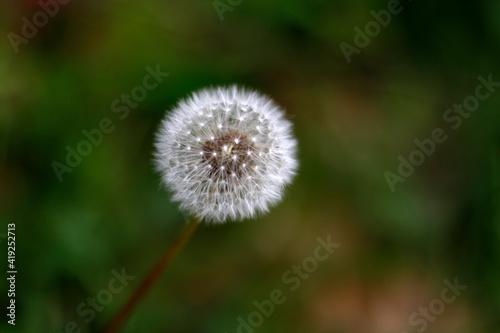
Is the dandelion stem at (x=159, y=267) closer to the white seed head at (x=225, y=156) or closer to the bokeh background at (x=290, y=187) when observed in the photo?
the white seed head at (x=225, y=156)

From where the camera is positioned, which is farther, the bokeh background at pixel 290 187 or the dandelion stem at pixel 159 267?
the bokeh background at pixel 290 187

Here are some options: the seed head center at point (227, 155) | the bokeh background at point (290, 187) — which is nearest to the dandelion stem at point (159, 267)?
the seed head center at point (227, 155)

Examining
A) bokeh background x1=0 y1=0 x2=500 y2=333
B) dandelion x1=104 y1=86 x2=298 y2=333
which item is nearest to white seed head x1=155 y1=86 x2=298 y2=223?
dandelion x1=104 y1=86 x2=298 y2=333

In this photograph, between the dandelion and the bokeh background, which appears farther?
the bokeh background

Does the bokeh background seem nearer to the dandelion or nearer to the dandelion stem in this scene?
the dandelion stem

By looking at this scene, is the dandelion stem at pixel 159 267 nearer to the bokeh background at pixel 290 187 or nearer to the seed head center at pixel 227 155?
the seed head center at pixel 227 155

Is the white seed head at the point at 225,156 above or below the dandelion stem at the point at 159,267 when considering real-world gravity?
above
